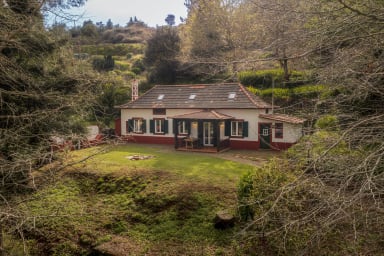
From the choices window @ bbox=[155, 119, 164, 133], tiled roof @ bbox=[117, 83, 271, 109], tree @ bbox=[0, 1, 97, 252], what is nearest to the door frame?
tiled roof @ bbox=[117, 83, 271, 109]

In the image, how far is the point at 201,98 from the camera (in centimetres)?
2159

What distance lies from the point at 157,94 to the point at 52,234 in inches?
573

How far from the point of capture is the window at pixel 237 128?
65.1 feet

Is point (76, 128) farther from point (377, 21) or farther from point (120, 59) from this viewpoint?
point (120, 59)

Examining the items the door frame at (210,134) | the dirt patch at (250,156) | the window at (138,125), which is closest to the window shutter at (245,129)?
the dirt patch at (250,156)

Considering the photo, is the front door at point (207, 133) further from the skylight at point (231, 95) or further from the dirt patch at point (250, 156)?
the skylight at point (231, 95)

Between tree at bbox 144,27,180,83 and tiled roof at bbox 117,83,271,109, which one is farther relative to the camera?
tree at bbox 144,27,180,83

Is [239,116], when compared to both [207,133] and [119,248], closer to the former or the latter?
[207,133]

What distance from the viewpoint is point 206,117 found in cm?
1872

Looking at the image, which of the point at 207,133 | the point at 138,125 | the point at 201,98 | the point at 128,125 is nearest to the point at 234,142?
the point at 207,133

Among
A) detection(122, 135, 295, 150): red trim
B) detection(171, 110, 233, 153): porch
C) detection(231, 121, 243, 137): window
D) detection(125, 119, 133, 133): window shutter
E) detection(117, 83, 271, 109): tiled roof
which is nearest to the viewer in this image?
detection(122, 135, 295, 150): red trim

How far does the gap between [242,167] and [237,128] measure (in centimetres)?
589

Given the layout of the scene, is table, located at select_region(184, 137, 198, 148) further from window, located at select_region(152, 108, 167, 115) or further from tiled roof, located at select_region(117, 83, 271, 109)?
window, located at select_region(152, 108, 167, 115)

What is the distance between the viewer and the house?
1895cm
